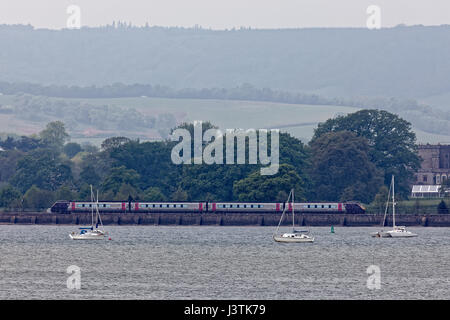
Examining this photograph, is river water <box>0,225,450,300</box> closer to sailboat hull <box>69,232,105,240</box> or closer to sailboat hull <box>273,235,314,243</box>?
sailboat hull <box>273,235,314,243</box>

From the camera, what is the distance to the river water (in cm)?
10012

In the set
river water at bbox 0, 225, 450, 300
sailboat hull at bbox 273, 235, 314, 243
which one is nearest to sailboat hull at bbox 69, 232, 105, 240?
river water at bbox 0, 225, 450, 300

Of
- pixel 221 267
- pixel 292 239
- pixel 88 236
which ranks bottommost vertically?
pixel 221 267

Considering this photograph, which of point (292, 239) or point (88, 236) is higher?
point (88, 236)

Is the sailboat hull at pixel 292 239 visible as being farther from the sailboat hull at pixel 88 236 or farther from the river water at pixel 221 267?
the sailboat hull at pixel 88 236

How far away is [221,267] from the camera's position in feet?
400

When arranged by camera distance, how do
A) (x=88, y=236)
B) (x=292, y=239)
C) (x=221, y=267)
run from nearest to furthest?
(x=221, y=267)
(x=292, y=239)
(x=88, y=236)

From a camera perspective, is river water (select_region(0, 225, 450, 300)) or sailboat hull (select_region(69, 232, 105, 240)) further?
sailboat hull (select_region(69, 232, 105, 240))

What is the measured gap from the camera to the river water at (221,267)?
100 meters

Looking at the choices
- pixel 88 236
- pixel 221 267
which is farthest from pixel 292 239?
pixel 221 267

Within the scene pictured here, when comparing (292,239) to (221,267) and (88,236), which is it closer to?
(88,236)

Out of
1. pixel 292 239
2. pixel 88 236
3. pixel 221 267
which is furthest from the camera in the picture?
pixel 88 236
